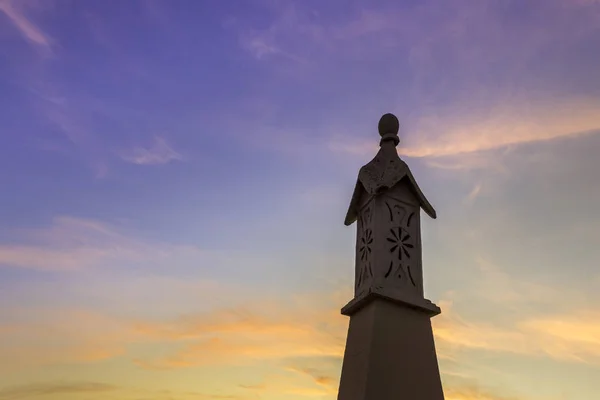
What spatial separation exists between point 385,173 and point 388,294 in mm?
2284

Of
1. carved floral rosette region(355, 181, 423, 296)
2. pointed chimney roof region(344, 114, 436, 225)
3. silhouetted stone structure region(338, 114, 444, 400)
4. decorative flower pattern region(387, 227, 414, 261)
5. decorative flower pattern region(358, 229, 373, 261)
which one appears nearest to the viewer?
silhouetted stone structure region(338, 114, 444, 400)

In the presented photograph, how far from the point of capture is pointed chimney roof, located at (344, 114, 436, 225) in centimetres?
1006

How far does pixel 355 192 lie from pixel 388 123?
145 cm

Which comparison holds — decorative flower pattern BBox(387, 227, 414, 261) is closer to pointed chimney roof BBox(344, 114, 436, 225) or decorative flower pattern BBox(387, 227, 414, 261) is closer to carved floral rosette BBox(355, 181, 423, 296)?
carved floral rosette BBox(355, 181, 423, 296)

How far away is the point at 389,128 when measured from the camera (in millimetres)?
10695

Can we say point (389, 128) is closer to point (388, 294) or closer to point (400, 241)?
point (400, 241)

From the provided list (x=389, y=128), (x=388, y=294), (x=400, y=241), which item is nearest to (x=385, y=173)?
(x=389, y=128)

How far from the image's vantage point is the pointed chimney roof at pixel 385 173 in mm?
10062

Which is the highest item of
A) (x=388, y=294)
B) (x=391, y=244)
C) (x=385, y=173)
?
(x=385, y=173)

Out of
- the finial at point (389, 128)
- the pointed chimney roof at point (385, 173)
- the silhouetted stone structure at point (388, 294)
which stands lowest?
the silhouetted stone structure at point (388, 294)

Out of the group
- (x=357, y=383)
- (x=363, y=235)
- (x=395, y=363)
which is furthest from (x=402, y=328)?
(x=363, y=235)

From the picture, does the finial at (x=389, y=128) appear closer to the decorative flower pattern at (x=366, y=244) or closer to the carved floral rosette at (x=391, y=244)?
the carved floral rosette at (x=391, y=244)

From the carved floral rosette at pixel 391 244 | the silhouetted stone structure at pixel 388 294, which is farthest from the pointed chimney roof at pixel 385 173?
the carved floral rosette at pixel 391 244

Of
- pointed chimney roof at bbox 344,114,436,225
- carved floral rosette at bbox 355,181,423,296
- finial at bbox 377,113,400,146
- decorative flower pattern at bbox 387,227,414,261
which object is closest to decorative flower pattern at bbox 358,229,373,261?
carved floral rosette at bbox 355,181,423,296
